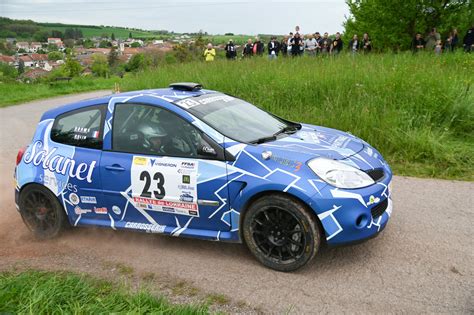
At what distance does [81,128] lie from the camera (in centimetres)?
525

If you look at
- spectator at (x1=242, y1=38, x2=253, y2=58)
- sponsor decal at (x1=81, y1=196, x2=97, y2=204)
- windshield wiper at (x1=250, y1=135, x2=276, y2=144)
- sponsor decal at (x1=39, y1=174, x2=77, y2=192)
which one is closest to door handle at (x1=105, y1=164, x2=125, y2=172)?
sponsor decal at (x1=81, y1=196, x2=97, y2=204)

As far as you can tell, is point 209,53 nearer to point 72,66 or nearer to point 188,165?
point 188,165

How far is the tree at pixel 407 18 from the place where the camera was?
22438 millimetres

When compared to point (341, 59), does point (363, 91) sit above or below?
below

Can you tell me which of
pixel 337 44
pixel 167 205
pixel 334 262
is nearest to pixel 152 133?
pixel 167 205

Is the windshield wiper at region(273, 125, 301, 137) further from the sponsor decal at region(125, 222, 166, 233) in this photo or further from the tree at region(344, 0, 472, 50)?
the tree at region(344, 0, 472, 50)

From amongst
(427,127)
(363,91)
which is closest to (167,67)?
(363,91)

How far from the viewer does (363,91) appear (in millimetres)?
9664

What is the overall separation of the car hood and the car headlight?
0.47ft

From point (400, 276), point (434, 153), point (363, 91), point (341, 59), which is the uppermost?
point (341, 59)

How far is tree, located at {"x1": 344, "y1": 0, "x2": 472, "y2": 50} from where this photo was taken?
A: 2244 centimetres

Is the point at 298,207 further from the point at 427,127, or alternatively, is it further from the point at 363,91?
the point at 363,91

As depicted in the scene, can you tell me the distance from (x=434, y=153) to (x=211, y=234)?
4.83 metres

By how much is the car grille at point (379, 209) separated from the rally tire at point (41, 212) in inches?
137
